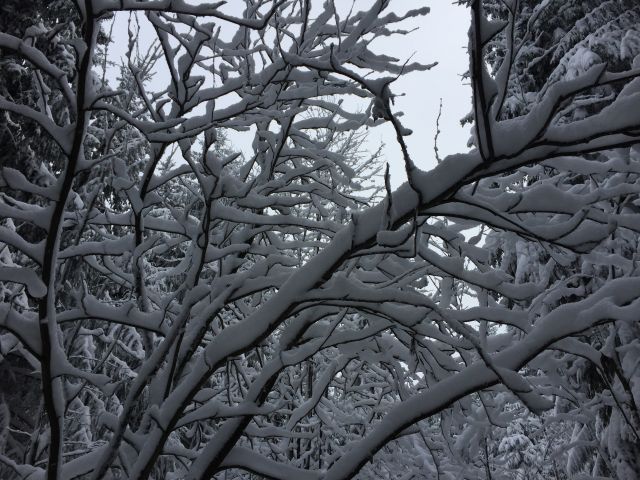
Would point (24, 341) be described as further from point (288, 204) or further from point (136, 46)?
point (136, 46)

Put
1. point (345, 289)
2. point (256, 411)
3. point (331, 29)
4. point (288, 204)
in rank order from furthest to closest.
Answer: point (331, 29) → point (288, 204) → point (256, 411) → point (345, 289)

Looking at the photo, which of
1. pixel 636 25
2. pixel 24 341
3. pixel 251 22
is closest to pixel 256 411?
pixel 24 341

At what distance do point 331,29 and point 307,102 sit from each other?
1.50 feet

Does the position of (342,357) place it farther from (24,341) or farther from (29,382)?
(29,382)

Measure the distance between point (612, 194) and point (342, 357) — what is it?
1.46 metres

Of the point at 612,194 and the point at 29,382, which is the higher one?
the point at 29,382

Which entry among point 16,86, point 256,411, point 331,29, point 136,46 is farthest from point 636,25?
point 16,86

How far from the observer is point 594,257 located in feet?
7.09

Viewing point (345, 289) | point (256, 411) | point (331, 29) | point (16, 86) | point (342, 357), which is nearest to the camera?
point (345, 289)

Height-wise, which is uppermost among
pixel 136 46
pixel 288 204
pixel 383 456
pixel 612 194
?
pixel 136 46

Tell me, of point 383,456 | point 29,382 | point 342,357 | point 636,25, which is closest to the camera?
point 342,357

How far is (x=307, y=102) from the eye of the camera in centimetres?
319

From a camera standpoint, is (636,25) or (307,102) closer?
(307,102)

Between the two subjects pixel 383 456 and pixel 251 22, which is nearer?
pixel 251 22
